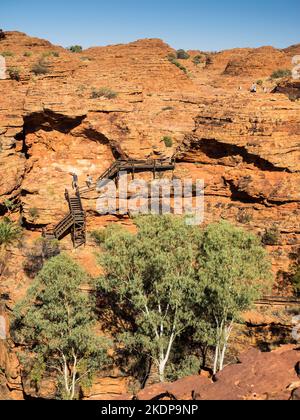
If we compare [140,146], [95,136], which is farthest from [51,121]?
[140,146]

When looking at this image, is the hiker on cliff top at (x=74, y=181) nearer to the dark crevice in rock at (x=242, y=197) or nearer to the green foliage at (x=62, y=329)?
the green foliage at (x=62, y=329)

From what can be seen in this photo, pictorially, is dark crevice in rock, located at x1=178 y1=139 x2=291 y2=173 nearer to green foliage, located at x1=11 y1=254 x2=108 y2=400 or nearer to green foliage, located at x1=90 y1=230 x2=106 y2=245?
green foliage, located at x1=90 y1=230 x2=106 y2=245

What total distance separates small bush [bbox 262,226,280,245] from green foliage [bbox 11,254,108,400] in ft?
36.6

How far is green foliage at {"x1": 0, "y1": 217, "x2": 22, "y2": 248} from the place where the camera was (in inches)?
1059

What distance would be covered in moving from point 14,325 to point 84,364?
389cm

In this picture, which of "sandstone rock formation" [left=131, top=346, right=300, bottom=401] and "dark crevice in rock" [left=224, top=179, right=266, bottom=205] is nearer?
"sandstone rock formation" [left=131, top=346, right=300, bottom=401]

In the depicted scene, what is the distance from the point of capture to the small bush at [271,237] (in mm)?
25391

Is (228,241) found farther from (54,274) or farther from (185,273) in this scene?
(54,274)

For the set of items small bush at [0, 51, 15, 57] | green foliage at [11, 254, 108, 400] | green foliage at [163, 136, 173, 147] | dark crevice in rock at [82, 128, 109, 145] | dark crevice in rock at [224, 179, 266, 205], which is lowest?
green foliage at [11, 254, 108, 400]

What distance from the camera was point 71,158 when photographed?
30547 millimetres

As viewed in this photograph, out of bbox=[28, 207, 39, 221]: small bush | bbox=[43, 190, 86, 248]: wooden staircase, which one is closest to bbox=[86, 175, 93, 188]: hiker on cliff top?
bbox=[43, 190, 86, 248]: wooden staircase

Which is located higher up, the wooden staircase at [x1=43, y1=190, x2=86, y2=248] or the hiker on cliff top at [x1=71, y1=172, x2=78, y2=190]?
the hiker on cliff top at [x1=71, y1=172, x2=78, y2=190]

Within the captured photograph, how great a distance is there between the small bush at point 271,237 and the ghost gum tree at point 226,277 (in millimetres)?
5550
